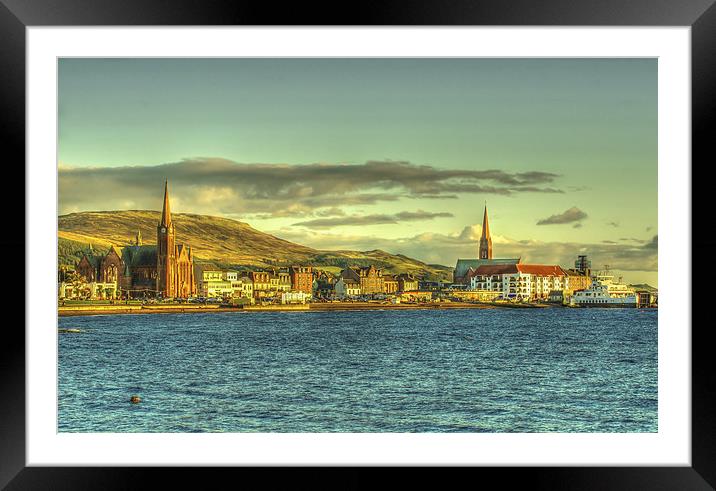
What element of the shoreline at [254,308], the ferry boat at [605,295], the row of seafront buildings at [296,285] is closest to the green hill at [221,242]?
the row of seafront buildings at [296,285]

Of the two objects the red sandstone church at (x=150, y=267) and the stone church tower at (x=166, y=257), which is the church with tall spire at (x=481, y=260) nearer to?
the red sandstone church at (x=150, y=267)

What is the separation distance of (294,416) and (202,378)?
22.9ft

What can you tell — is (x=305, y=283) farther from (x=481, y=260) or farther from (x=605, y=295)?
(x=605, y=295)

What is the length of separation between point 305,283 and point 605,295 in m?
14.3

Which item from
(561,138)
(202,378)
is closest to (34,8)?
(202,378)

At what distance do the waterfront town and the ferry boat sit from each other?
48 mm

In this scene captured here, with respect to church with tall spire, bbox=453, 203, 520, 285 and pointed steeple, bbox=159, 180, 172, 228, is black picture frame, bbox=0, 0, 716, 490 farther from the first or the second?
church with tall spire, bbox=453, 203, 520, 285

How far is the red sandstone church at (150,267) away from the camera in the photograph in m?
36.1

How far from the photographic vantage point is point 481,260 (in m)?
35.0

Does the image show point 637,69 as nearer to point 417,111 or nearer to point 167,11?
point 417,111

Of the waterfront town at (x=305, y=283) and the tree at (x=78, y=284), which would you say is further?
the waterfront town at (x=305, y=283)

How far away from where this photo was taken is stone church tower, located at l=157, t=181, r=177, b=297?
117 feet

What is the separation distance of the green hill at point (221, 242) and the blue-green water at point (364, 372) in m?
2.95

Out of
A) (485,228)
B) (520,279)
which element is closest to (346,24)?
(485,228)
